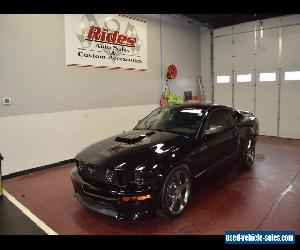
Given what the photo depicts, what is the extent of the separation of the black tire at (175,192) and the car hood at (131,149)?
0.92ft

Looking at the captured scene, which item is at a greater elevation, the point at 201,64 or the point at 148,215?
the point at 201,64

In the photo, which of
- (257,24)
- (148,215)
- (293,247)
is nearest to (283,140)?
(257,24)

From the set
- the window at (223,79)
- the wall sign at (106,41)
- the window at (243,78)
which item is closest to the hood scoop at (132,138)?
the wall sign at (106,41)

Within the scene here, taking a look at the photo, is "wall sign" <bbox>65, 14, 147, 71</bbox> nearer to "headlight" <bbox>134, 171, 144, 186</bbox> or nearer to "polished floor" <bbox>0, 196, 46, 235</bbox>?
"polished floor" <bbox>0, 196, 46, 235</bbox>

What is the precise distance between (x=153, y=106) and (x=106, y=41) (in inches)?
95.7

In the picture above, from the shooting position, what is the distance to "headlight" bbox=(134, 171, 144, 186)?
282 centimetres

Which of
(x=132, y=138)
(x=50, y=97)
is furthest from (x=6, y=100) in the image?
(x=132, y=138)

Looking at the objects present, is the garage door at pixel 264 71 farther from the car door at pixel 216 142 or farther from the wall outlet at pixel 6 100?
the wall outlet at pixel 6 100

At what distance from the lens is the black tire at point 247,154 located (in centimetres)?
475

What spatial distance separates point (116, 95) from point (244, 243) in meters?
4.88

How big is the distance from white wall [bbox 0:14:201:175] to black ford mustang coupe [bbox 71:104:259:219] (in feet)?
7.01

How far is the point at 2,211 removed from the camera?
11.5 ft

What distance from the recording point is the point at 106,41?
Result: 6.41 metres
